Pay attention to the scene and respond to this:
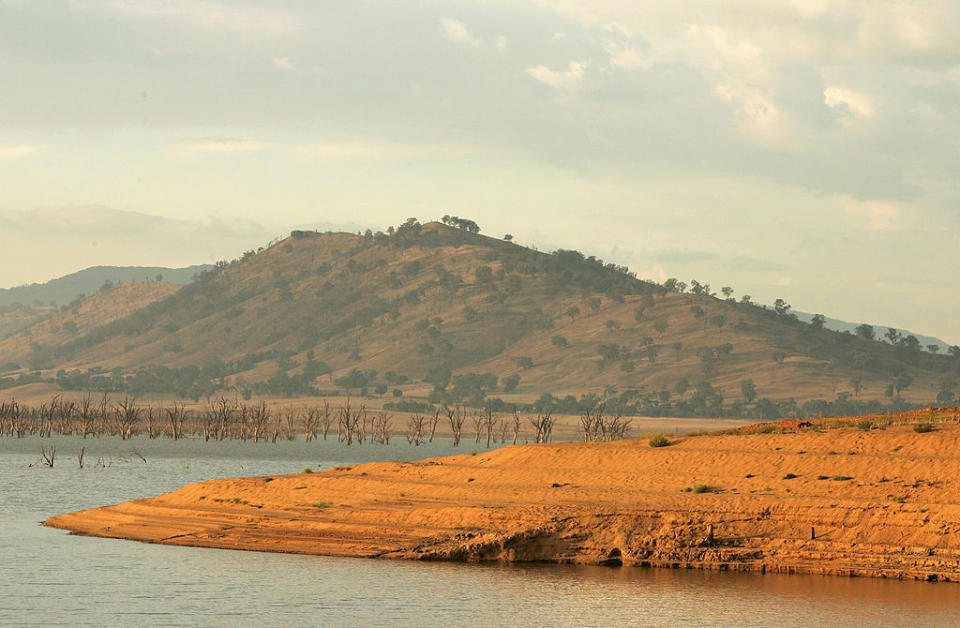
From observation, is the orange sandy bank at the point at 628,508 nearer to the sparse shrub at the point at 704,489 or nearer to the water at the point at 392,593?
the sparse shrub at the point at 704,489

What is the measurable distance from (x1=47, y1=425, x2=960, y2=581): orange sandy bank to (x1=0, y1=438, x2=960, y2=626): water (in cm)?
139

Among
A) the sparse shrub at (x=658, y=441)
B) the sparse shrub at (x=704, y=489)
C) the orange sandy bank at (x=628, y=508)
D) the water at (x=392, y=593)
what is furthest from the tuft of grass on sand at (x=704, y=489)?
the water at (x=392, y=593)

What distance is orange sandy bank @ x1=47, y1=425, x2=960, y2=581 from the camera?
42344mm

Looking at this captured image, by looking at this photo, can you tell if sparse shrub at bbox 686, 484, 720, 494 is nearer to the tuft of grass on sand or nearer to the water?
the tuft of grass on sand

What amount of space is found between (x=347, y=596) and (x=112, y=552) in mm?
13090

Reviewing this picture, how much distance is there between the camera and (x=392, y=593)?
3700cm

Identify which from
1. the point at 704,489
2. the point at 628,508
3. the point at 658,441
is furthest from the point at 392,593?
the point at 658,441

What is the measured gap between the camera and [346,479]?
187ft

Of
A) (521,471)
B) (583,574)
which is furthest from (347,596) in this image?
(521,471)

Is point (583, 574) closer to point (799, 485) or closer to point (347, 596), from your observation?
point (347, 596)

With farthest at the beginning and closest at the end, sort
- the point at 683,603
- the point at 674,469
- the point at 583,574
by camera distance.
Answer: the point at 674,469, the point at 583,574, the point at 683,603

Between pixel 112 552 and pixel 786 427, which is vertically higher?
pixel 786 427

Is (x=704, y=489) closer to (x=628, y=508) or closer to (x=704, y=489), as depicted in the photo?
(x=704, y=489)

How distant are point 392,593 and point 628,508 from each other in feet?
43.7
